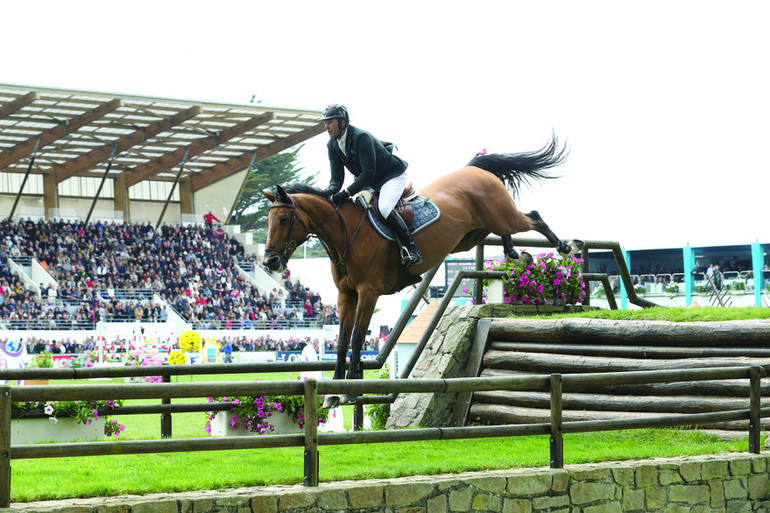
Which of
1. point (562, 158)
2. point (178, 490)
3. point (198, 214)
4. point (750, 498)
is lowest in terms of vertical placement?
point (750, 498)

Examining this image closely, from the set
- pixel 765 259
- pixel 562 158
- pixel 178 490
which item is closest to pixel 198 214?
pixel 765 259

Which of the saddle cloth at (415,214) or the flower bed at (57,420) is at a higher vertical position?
the saddle cloth at (415,214)

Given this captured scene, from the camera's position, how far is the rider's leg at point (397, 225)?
20.2 ft

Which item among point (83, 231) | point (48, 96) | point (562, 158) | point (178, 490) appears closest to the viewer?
point (178, 490)

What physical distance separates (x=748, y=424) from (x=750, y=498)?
0.72m

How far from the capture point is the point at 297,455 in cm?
583

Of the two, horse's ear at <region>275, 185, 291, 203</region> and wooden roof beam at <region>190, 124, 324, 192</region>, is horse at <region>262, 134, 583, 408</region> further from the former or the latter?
wooden roof beam at <region>190, 124, 324, 192</region>

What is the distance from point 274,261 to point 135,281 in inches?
1144

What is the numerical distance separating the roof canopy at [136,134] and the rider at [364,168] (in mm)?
22855

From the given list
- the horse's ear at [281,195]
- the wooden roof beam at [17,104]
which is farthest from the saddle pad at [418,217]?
the wooden roof beam at [17,104]

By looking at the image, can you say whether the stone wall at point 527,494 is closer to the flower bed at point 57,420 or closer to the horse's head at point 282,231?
the horse's head at point 282,231

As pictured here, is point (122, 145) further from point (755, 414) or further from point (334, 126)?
point (755, 414)

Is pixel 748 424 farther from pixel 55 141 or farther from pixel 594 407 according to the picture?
pixel 55 141

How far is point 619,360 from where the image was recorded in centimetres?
695
